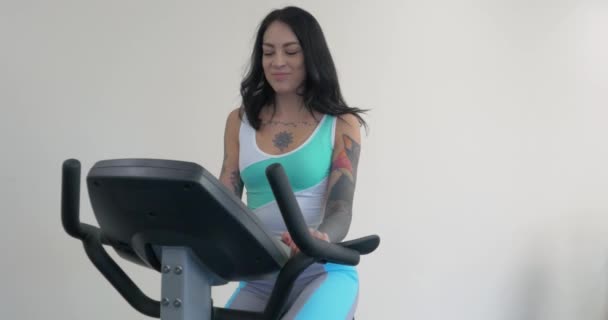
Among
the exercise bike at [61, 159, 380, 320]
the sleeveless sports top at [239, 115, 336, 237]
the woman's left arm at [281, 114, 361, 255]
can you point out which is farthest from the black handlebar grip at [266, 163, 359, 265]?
the sleeveless sports top at [239, 115, 336, 237]

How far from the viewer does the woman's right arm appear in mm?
1663

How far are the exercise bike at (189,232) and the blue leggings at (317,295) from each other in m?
0.14

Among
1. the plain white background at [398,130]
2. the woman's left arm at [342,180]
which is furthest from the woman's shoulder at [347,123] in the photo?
the plain white background at [398,130]

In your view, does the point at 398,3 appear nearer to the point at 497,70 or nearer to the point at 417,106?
the point at 417,106

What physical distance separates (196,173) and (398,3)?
2.12 metres

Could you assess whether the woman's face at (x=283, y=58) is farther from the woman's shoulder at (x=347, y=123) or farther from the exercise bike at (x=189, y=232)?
the exercise bike at (x=189, y=232)

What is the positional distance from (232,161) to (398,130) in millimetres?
1320

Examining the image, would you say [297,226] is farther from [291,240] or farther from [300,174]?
[300,174]

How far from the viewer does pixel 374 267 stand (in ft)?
9.16

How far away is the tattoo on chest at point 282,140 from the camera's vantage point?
5.18 ft

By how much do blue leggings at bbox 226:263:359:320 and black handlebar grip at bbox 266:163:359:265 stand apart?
0.71ft

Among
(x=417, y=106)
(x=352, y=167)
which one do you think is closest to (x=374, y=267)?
(x=417, y=106)

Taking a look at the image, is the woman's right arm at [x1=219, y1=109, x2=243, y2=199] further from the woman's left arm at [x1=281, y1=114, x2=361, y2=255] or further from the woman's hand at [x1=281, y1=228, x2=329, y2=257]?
the woman's hand at [x1=281, y1=228, x2=329, y2=257]

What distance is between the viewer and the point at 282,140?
1.59 m
